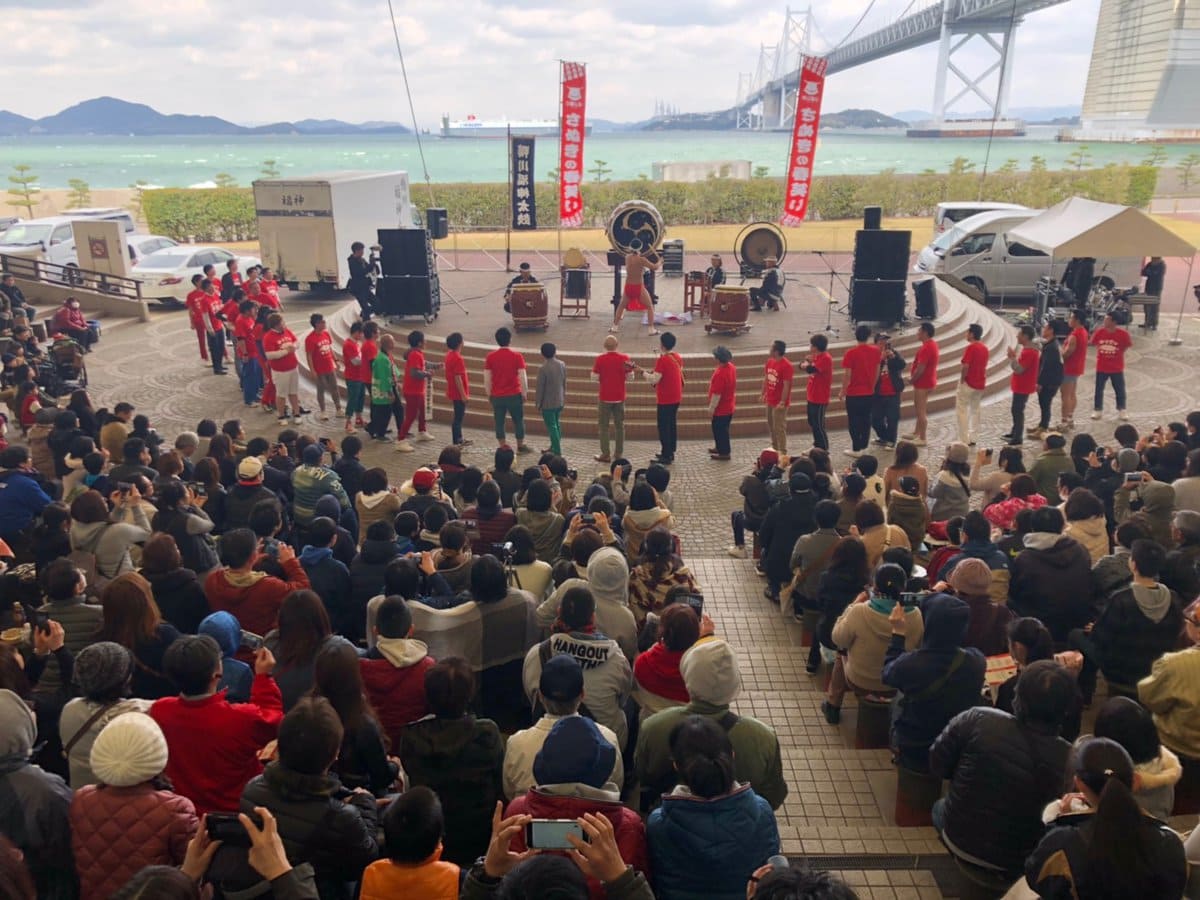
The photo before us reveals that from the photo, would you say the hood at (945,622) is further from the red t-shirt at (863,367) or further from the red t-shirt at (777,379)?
the red t-shirt at (863,367)

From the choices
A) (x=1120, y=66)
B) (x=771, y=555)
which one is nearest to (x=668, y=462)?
(x=771, y=555)

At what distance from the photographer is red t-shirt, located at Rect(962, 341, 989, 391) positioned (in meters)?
11.0

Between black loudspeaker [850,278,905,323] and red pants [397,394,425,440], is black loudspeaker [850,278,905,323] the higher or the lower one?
the higher one

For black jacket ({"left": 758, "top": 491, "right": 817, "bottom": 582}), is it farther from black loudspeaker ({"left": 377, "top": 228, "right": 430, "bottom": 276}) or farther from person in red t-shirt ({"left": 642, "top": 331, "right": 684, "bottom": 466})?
black loudspeaker ({"left": 377, "top": 228, "right": 430, "bottom": 276})

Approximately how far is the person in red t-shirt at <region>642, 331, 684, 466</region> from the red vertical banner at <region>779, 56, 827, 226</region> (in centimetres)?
802

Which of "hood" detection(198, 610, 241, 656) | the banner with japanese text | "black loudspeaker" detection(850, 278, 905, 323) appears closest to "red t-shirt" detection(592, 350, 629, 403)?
"black loudspeaker" detection(850, 278, 905, 323)

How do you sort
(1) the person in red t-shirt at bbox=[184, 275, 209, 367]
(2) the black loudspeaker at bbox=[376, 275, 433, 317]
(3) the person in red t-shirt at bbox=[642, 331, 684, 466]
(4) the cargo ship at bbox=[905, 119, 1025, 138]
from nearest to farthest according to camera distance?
(3) the person in red t-shirt at bbox=[642, 331, 684, 466]
(1) the person in red t-shirt at bbox=[184, 275, 209, 367]
(2) the black loudspeaker at bbox=[376, 275, 433, 317]
(4) the cargo ship at bbox=[905, 119, 1025, 138]

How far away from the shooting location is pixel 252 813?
283 centimetres

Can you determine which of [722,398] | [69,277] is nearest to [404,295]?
[722,398]

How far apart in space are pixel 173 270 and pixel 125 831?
20464mm

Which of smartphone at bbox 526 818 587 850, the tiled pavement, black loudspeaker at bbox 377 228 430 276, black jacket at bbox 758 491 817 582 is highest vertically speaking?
black loudspeaker at bbox 377 228 430 276

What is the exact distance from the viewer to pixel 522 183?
18.6 meters

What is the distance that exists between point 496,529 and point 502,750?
2.81m

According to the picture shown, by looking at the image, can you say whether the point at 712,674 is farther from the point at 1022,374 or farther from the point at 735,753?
the point at 1022,374
